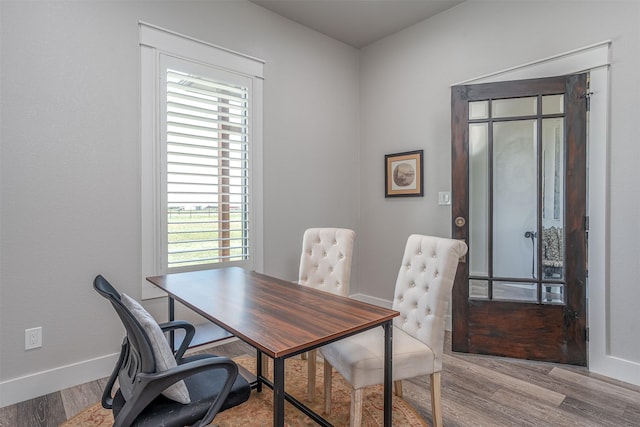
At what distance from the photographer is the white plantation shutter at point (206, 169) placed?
271 cm

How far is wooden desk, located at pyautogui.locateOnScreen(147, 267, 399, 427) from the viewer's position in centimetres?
122

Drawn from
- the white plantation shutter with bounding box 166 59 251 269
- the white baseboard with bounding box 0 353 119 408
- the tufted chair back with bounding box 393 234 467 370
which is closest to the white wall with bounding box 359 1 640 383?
the tufted chair back with bounding box 393 234 467 370

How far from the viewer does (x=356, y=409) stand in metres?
1.60

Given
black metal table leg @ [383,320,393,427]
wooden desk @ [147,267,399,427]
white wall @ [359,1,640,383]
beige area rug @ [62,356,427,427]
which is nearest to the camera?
wooden desk @ [147,267,399,427]

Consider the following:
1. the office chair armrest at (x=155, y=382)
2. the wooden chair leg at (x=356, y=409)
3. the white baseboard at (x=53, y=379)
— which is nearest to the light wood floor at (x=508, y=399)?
the white baseboard at (x=53, y=379)

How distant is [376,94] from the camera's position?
3930mm

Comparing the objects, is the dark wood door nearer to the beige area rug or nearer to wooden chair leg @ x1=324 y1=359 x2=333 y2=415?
the beige area rug

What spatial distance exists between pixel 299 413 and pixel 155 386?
115 cm

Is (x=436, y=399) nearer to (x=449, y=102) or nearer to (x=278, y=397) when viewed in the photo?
(x=278, y=397)

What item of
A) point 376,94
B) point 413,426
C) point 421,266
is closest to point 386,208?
point 376,94

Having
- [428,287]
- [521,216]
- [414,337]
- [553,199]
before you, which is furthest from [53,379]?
[553,199]

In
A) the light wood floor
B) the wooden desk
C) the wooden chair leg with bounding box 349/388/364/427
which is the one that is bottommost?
the light wood floor

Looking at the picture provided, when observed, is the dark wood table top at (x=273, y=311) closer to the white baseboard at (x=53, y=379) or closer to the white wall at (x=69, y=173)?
the white wall at (x=69, y=173)

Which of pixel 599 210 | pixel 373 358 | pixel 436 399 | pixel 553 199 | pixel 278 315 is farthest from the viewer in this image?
pixel 553 199
